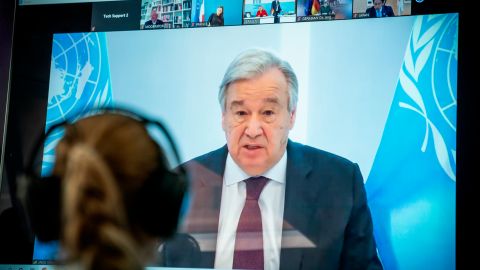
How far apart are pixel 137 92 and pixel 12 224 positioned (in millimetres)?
746

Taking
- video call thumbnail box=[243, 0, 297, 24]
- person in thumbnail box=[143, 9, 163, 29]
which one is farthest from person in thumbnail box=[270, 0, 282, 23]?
person in thumbnail box=[143, 9, 163, 29]

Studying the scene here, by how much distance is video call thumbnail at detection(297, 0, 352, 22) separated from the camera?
92.4 inches

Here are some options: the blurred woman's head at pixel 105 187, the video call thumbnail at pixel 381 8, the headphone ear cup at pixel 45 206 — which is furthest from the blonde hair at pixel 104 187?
the video call thumbnail at pixel 381 8

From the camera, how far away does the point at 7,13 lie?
2.72 meters

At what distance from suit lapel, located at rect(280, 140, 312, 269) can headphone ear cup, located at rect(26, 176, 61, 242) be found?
1375 millimetres

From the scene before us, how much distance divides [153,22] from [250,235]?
951 millimetres

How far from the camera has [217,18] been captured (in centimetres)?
247

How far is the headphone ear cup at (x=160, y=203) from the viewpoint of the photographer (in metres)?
0.82

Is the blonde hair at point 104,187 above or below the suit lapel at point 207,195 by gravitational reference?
above

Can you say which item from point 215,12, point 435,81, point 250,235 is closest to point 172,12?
point 215,12

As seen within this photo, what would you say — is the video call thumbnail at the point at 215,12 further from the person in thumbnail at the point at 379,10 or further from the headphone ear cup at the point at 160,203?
the headphone ear cup at the point at 160,203

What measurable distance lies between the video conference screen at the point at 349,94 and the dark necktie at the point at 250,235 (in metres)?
0.16

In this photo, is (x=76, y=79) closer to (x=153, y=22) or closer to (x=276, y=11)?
(x=153, y=22)

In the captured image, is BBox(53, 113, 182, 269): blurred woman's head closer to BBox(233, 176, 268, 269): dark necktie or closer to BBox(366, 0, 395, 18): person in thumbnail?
BBox(233, 176, 268, 269): dark necktie
